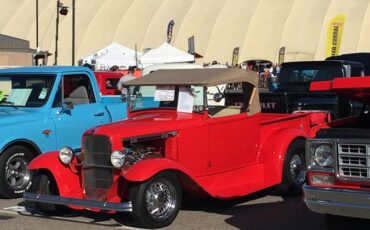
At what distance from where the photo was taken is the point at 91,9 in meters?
54.1

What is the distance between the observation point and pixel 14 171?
343 inches

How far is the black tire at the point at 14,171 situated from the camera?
8.48 m

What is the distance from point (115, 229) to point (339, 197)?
2696 millimetres

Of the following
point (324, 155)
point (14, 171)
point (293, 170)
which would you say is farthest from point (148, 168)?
point (14, 171)

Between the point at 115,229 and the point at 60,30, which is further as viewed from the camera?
the point at 60,30

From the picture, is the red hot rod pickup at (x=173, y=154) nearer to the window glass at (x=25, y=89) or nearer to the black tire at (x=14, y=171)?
the black tire at (x=14, y=171)

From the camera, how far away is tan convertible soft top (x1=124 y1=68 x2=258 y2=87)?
7324 mm

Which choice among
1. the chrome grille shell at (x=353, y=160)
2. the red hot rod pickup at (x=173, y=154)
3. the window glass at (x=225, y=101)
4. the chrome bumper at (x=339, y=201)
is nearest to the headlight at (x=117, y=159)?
the red hot rod pickup at (x=173, y=154)

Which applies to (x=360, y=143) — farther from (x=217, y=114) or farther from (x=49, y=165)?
(x=49, y=165)

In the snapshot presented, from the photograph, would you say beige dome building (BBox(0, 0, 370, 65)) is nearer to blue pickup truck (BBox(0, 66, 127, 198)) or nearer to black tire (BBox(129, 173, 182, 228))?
blue pickup truck (BBox(0, 66, 127, 198))

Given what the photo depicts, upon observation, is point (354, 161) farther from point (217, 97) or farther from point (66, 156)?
point (66, 156)

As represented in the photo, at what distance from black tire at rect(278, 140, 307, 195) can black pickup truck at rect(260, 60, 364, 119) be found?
1.53 metres

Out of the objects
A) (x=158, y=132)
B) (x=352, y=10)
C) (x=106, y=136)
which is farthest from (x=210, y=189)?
(x=352, y=10)

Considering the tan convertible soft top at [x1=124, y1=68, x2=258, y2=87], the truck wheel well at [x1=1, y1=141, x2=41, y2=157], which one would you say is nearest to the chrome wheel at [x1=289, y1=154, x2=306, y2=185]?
the tan convertible soft top at [x1=124, y1=68, x2=258, y2=87]
